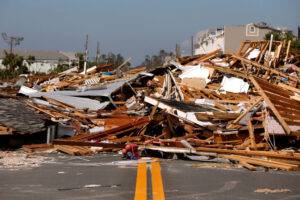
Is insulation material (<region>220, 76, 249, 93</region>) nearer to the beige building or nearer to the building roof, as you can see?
the beige building

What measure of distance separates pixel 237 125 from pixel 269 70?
7650 millimetres

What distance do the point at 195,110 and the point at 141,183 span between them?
28.0 ft

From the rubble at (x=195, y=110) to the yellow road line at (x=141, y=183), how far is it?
207 cm

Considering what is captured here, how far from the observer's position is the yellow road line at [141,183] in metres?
6.89

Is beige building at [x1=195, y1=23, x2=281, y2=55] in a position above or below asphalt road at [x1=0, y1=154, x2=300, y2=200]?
above

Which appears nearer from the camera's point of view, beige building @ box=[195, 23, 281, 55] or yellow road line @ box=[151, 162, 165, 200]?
yellow road line @ box=[151, 162, 165, 200]

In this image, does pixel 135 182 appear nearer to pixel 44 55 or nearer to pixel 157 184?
pixel 157 184

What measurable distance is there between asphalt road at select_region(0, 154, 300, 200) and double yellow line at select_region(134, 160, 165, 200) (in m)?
0.03

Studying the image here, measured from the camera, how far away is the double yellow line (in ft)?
22.8

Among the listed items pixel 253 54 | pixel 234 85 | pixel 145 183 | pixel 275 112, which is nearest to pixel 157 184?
pixel 145 183

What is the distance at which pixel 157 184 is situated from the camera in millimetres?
7973

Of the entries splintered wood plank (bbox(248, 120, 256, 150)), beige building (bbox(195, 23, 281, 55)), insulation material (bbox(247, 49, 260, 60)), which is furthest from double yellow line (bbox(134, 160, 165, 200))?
beige building (bbox(195, 23, 281, 55))

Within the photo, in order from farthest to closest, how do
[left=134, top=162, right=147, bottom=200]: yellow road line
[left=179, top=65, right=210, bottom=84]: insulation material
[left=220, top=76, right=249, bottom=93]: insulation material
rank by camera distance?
[left=179, top=65, right=210, bottom=84]: insulation material < [left=220, top=76, right=249, bottom=93]: insulation material < [left=134, top=162, right=147, bottom=200]: yellow road line

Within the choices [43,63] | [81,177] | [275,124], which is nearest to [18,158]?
[81,177]
